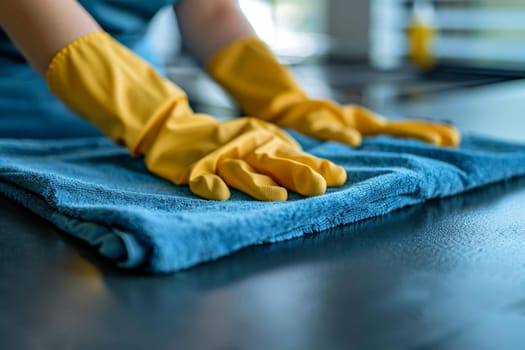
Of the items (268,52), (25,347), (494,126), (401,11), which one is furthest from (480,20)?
(25,347)

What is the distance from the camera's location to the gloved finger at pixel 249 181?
0.64 metres

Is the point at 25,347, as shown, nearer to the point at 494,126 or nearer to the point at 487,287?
the point at 487,287

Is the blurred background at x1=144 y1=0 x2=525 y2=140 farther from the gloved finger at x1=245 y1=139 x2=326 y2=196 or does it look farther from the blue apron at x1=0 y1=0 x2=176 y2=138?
the gloved finger at x1=245 y1=139 x2=326 y2=196

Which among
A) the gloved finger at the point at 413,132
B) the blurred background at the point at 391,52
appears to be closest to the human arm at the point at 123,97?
the gloved finger at the point at 413,132

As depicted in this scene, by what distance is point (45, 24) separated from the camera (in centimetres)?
80

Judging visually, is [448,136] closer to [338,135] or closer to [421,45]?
[338,135]

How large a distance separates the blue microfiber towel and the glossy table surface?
0.6 inches

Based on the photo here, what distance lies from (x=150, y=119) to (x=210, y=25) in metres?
0.40

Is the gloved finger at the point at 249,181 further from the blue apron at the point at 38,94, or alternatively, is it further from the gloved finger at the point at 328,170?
the blue apron at the point at 38,94

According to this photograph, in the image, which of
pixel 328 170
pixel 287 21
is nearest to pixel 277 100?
pixel 328 170

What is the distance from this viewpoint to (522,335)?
→ 0.41 meters

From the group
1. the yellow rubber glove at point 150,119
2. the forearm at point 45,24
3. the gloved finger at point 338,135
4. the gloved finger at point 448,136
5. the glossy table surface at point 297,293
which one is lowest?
the gloved finger at point 448,136

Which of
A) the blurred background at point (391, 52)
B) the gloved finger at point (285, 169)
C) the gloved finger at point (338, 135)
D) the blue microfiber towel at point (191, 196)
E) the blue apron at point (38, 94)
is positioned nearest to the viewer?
the blue microfiber towel at point (191, 196)

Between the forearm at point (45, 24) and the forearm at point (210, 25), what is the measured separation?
0.33 m
